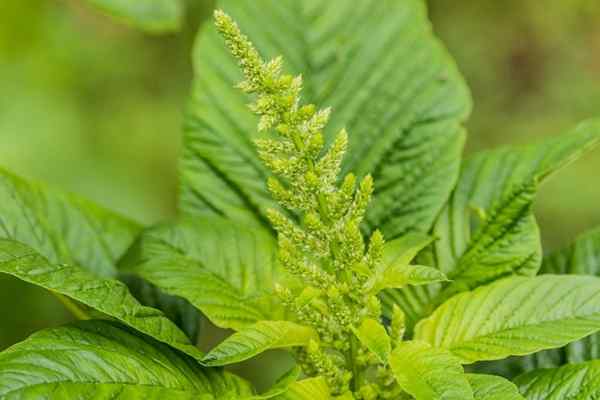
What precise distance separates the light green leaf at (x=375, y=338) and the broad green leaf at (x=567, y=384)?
0.58ft

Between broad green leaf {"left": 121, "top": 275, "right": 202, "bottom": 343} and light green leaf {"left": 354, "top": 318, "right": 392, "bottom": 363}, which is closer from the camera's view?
light green leaf {"left": 354, "top": 318, "right": 392, "bottom": 363}

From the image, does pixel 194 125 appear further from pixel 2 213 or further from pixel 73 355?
pixel 73 355

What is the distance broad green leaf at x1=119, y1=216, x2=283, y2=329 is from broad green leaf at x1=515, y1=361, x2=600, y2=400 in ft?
0.96

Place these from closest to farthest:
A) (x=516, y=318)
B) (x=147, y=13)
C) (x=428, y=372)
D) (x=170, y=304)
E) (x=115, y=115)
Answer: (x=428, y=372) → (x=516, y=318) → (x=170, y=304) → (x=147, y=13) → (x=115, y=115)

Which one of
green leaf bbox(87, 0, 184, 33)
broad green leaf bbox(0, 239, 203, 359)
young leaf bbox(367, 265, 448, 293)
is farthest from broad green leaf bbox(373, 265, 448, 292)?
green leaf bbox(87, 0, 184, 33)

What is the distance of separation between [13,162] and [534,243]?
194 cm

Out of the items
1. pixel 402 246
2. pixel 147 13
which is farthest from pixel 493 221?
pixel 147 13

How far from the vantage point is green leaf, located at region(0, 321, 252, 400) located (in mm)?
866

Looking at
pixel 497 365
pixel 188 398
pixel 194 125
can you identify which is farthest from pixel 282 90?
pixel 497 365

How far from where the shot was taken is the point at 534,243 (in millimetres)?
1128

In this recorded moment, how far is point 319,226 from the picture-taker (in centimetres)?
91

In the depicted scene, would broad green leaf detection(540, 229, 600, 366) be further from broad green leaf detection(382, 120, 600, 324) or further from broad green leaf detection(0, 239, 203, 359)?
broad green leaf detection(0, 239, 203, 359)

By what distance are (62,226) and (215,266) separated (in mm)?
214

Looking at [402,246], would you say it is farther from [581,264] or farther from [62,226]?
[62,226]
